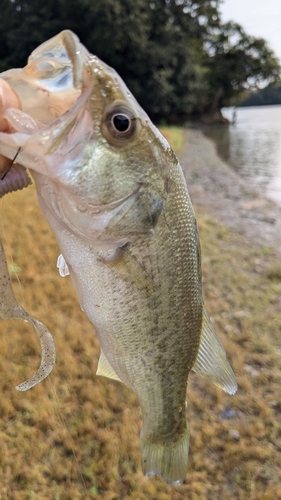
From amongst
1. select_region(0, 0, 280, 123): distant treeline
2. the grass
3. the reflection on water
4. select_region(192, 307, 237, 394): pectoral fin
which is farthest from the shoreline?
select_region(0, 0, 280, 123): distant treeline

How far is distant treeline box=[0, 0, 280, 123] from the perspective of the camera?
23453 millimetres

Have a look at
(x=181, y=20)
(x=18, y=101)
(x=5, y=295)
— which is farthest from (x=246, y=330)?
(x=181, y=20)

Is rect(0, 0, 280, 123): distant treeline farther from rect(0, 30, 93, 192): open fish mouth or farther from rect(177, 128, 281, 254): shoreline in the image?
rect(0, 30, 93, 192): open fish mouth

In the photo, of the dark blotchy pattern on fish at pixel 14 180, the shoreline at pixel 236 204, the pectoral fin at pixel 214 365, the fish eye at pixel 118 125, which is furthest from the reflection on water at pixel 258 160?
the dark blotchy pattern on fish at pixel 14 180

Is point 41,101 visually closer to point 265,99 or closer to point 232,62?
point 232,62

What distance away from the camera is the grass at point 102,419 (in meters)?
2.74

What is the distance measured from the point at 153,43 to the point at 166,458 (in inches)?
1254

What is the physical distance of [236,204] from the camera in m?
10.9

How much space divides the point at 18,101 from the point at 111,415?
2830 millimetres

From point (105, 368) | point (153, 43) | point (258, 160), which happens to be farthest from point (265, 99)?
point (105, 368)

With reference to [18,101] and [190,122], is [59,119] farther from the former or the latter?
[190,122]

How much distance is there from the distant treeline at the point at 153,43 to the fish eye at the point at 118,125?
2594 centimetres

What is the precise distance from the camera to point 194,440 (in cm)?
316

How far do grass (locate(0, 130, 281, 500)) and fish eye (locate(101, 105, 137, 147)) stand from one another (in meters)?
1.28
